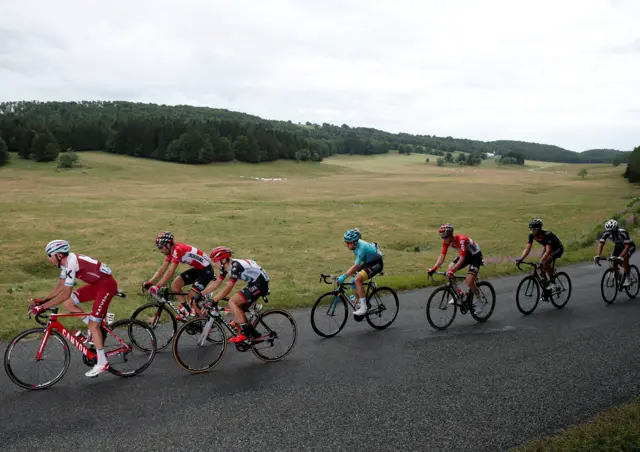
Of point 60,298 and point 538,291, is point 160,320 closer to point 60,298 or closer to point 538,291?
point 60,298

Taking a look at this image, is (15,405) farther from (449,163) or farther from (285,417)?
(449,163)

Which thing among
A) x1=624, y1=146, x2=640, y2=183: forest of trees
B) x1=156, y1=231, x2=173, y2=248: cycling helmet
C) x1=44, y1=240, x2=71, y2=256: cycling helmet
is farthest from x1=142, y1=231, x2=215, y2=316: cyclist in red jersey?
x1=624, y1=146, x2=640, y2=183: forest of trees

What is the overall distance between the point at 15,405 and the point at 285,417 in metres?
4.30

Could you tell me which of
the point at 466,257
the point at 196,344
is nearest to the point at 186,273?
the point at 196,344

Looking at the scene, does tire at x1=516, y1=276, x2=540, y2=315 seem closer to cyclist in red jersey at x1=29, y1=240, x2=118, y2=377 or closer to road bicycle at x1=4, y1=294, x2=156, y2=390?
road bicycle at x1=4, y1=294, x2=156, y2=390

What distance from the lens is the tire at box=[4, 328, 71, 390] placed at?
24.4ft

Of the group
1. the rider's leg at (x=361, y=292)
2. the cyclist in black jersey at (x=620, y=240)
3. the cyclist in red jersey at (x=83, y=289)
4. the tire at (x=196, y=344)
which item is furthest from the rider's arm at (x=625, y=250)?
the cyclist in red jersey at (x=83, y=289)

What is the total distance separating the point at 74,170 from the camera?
8225 cm

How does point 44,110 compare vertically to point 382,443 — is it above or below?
above

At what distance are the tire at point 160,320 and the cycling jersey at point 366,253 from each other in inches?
173

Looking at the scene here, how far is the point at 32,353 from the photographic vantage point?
7.64 metres

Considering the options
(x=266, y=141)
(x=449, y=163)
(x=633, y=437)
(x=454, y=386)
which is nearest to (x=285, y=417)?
(x=454, y=386)

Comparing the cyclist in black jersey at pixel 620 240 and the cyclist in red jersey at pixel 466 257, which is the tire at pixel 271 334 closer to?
the cyclist in red jersey at pixel 466 257

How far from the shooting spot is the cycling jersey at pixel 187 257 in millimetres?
9470
